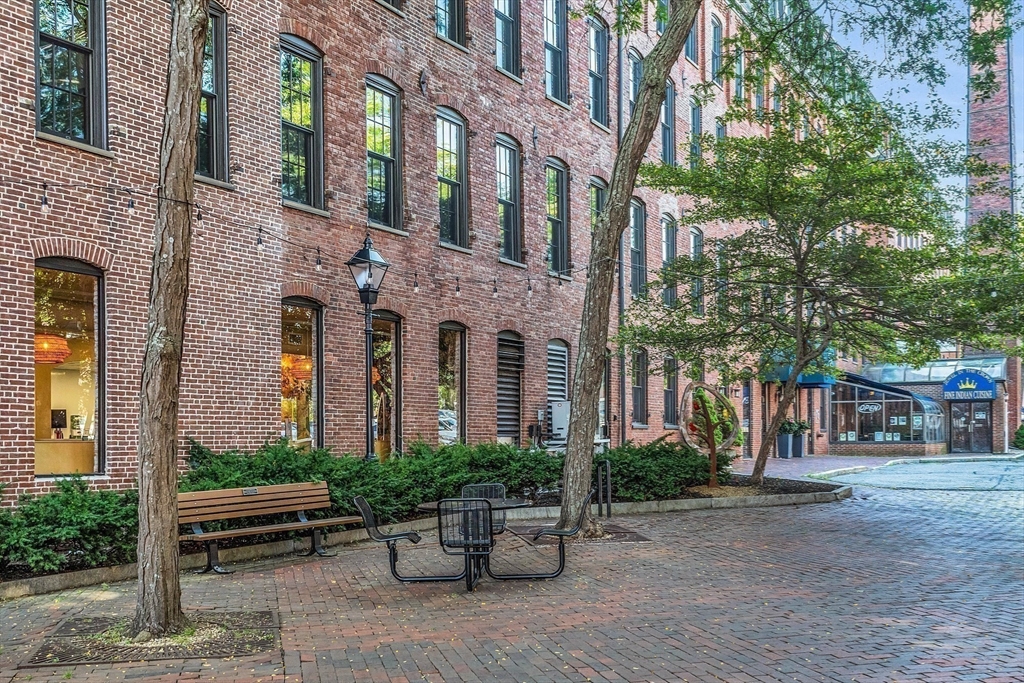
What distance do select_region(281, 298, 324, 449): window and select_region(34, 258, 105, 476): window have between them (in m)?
2.94

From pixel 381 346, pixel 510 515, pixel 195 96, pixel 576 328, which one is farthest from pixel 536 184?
pixel 195 96

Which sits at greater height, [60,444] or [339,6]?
[339,6]

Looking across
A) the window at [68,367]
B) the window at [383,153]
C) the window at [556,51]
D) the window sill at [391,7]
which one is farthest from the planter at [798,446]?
the window at [68,367]

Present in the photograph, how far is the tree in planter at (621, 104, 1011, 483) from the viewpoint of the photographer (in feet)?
54.2

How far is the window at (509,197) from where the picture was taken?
1903 cm

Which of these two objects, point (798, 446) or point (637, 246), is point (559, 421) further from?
point (798, 446)

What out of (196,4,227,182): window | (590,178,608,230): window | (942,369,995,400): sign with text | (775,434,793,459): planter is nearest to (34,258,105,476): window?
(196,4,227,182): window

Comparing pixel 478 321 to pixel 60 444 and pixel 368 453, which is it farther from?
pixel 60 444

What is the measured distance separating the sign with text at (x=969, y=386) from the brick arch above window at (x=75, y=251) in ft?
122

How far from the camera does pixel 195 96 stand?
7.34 meters

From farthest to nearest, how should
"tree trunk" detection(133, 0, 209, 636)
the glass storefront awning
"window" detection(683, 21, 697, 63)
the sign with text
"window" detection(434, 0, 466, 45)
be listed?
the glass storefront awning < the sign with text < "window" detection(683, 21, 697, 63) < "window" detection(434, 0, 466, 45) < "tree trunk" detection(133, 0, 209, 636)

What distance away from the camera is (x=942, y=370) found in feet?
139

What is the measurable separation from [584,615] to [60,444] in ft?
20.5

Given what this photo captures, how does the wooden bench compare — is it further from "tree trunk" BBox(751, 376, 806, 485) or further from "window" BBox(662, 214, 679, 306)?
"window" BBox(662, 214, 679, 306)
